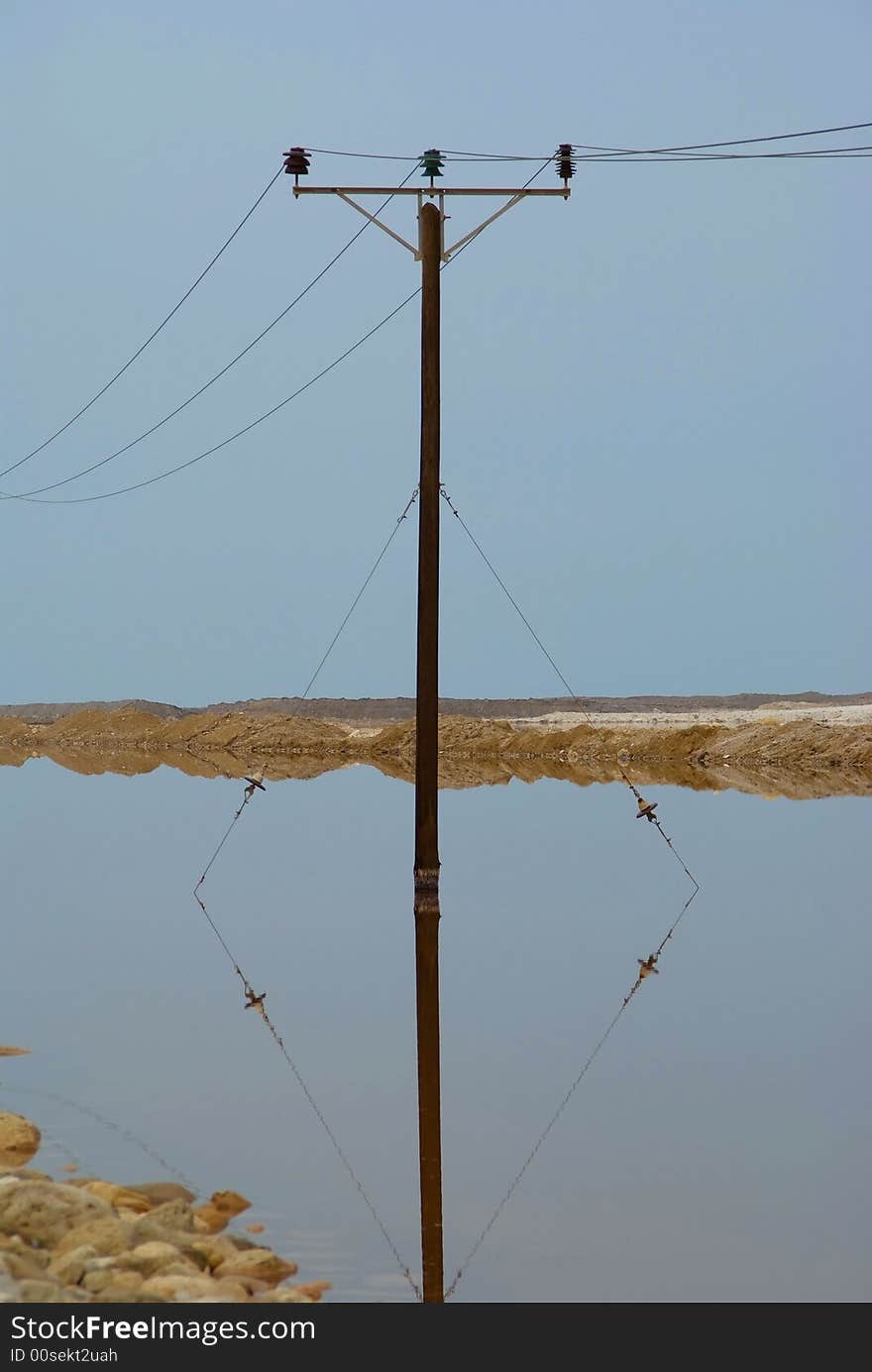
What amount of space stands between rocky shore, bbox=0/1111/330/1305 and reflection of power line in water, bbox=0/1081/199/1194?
56cm

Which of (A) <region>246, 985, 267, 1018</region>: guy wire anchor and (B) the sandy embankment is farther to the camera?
(B) the sandy embankment

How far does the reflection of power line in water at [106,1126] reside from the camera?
877 centimetres

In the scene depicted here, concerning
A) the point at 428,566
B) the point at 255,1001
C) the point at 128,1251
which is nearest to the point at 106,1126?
the point at 128,1251

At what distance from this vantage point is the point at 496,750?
189ft

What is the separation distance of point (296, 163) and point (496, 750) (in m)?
41.0

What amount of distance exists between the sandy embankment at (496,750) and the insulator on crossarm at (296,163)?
858 inches

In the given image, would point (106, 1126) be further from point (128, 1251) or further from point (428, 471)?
point (428, 471)

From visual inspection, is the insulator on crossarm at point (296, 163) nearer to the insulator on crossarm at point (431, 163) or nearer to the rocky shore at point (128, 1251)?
the insulator on crossarm at point (431, 163)

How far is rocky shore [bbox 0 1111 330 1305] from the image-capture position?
6.47m

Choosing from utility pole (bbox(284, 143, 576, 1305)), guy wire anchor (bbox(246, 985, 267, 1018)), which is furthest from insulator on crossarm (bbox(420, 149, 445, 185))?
guy wire anchor (bbox(246, 985, 267, 1018))

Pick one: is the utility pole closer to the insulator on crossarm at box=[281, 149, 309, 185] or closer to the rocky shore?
the insulator on crossarm at box=[281, 149, 309, 185]

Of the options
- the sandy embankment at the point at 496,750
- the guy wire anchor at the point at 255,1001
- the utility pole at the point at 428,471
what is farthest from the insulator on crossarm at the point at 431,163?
the sandy embankment at the point at 496,750

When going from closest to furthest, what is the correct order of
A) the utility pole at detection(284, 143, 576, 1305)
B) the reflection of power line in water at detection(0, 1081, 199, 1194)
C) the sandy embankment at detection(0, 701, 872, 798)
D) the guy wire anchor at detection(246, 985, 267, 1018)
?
the reflection of power line in water at detection(0, 1081, 199, 1194)
the guy wire anchor at detection(246, 985, 267, 1018)
the utility pole at detection(284, 143, 576, 1305)
the sandy embankment at detection(0, 701, 872, 798)
